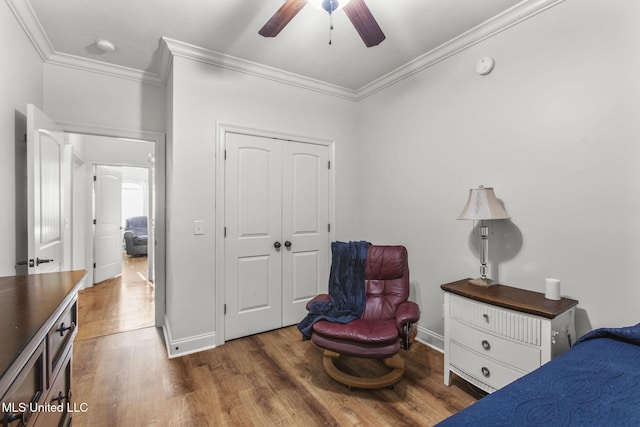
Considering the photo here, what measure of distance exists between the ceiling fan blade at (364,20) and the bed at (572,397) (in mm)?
1637

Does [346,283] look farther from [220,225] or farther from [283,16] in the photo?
[283,16]

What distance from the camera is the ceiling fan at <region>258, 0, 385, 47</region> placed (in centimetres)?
145

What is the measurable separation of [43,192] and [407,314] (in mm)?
2679

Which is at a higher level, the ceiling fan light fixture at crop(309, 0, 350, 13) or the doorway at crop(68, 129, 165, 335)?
the ceiling fan light fixture at crop(309, 0, 350, 13)

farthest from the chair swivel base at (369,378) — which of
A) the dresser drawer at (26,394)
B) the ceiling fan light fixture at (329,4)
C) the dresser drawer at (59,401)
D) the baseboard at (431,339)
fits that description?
the ceiling fan light fixture at (329,4)

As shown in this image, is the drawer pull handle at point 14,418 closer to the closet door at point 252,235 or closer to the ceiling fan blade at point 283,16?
the ceiling fan blade at point 283,16

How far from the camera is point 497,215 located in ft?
6.61

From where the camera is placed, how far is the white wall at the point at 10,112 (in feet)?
6.14

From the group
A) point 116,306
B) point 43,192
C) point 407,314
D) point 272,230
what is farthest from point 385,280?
point 116,306

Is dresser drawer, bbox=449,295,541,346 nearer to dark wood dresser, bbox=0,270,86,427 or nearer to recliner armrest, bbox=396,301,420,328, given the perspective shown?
recliner armrest, bbox=396,301,420,328

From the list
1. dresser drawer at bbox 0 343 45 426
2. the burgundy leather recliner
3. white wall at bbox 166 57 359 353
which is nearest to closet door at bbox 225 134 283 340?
white wall at bbox 166 57 359 353

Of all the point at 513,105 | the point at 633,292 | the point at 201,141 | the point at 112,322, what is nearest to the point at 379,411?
the point at 633,292

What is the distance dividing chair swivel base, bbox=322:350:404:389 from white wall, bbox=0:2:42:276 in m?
2.17

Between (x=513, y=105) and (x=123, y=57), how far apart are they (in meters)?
3.16
